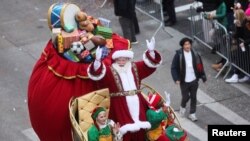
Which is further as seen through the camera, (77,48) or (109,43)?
(109,43)

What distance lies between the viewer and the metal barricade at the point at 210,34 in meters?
13.4

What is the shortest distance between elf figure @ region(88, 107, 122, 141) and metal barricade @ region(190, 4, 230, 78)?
506cm

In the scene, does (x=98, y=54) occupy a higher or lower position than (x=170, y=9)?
higher

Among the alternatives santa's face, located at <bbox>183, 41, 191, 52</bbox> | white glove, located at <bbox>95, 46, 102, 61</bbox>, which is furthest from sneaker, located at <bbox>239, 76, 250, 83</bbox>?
white glove, located at <bbox>95, 46, 102, 61</bbox>

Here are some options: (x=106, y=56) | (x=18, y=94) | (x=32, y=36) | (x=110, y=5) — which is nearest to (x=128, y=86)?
(x=106, y=56)

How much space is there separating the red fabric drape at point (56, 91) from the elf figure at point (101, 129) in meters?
0.39

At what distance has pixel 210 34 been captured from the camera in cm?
1373

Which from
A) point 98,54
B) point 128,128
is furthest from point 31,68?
point 98,54

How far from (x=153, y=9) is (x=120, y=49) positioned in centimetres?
681

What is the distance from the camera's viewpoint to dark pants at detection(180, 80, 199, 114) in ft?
38.6

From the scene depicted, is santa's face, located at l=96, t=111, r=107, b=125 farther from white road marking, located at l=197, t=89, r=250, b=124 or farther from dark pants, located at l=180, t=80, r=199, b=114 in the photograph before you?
white road marking, located at l=197, t=89, r=250, b=124

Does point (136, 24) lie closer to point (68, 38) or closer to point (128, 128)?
point (68, 38)

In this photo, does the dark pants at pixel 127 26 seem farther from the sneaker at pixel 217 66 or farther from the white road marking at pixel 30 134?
the white road marking at pixel 30 134

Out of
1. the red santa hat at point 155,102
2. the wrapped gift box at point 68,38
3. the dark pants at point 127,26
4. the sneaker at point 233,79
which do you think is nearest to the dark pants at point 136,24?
the dark pants at point 127,26
